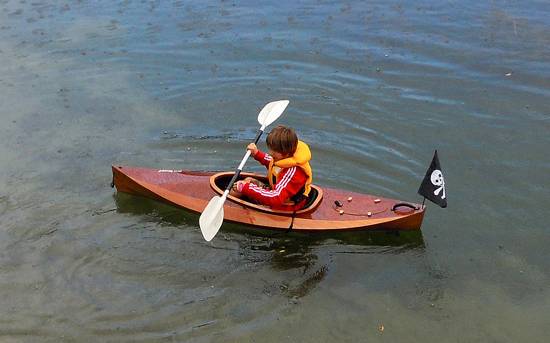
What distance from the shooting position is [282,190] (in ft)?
20.7

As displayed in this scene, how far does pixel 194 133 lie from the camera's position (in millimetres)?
8523

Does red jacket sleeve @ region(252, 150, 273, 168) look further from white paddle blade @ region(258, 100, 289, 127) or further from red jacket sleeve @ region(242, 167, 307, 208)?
white paddle blade @ region(258, 100, 289, 127)

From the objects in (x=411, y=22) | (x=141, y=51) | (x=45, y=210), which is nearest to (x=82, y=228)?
(x=45, y=210)

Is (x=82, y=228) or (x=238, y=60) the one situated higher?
(x=238, y=60)

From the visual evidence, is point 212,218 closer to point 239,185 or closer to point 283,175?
point 239,185

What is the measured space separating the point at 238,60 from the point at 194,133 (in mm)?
2578

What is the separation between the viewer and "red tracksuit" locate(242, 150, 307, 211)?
6258mm

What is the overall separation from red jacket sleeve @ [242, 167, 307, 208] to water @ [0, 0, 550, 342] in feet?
1.46

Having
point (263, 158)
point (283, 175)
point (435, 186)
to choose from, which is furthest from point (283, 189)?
point (435, 186)

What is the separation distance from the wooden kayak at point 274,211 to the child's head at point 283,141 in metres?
0.67

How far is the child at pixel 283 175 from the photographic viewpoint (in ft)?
20.0

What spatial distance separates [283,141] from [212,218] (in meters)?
1.05

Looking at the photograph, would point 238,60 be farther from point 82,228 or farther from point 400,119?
point 82,228

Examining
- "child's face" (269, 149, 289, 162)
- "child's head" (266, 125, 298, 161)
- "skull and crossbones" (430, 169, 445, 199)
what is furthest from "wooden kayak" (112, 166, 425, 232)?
"child's head" (266, 125, 298, 161)
